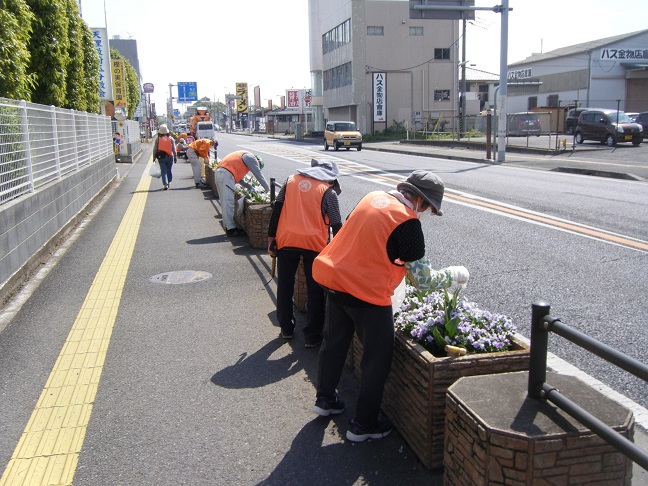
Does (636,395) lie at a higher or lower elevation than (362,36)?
lower

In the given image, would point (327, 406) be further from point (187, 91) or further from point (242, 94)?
point (242, 94)

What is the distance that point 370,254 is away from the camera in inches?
130

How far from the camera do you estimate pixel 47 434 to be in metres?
3.70

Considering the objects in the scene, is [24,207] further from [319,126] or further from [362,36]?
[319,126]

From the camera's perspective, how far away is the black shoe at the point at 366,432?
11.6 ft

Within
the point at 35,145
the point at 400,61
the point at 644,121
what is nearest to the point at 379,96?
the point at 400,61

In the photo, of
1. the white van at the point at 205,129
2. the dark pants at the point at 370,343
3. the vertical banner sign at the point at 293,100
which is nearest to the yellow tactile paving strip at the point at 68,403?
the dark pants at the point at 370,343

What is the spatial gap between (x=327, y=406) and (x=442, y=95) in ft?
191

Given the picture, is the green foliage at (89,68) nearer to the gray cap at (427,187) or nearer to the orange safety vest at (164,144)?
the orange safety vest at (164,144)

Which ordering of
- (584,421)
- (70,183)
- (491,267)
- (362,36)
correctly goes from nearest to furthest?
(584,421) < (491,267) < (70,183) < (362,36)

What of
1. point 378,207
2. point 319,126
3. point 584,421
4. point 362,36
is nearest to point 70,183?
point 378,207

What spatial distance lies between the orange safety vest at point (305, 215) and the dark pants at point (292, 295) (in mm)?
101

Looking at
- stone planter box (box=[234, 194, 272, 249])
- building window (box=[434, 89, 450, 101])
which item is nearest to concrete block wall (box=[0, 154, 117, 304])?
stone planter box (box=[234, 194, 272, 249])

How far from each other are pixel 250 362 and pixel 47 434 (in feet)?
5.17
